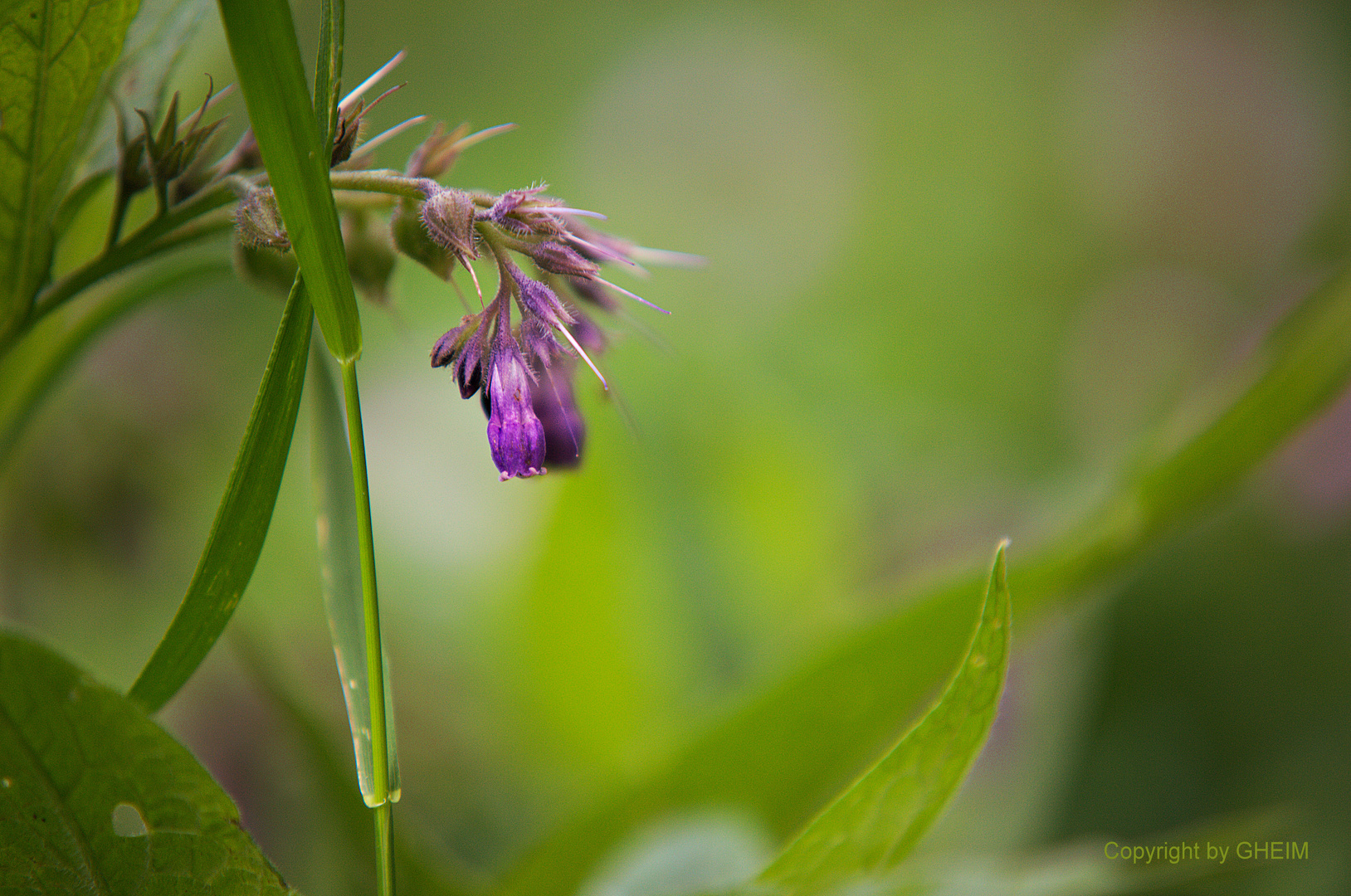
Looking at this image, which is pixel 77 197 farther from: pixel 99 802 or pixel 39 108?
pixel 99 802

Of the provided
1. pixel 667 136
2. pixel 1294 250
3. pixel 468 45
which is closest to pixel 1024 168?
pixel 1294 250

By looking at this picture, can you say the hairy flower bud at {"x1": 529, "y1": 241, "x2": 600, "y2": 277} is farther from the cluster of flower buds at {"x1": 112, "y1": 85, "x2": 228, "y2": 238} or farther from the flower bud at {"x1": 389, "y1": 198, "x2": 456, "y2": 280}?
the cluster of flower buds at {"x1": 112, "y1": 85, "x2": 228, "y2": 238}

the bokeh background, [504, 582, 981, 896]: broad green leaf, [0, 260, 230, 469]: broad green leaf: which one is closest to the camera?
[0, 260, 230, 469]: broad green leaf

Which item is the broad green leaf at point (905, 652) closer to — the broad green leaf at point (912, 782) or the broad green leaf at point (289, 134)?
the broad green leaf at point (912, 782)

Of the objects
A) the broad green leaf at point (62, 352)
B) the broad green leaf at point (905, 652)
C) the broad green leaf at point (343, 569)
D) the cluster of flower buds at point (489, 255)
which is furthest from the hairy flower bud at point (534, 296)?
the broad green leaf at point (905, 652)

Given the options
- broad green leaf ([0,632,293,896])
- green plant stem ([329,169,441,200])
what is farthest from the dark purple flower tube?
broad green leaf ([0,632,293,896])
